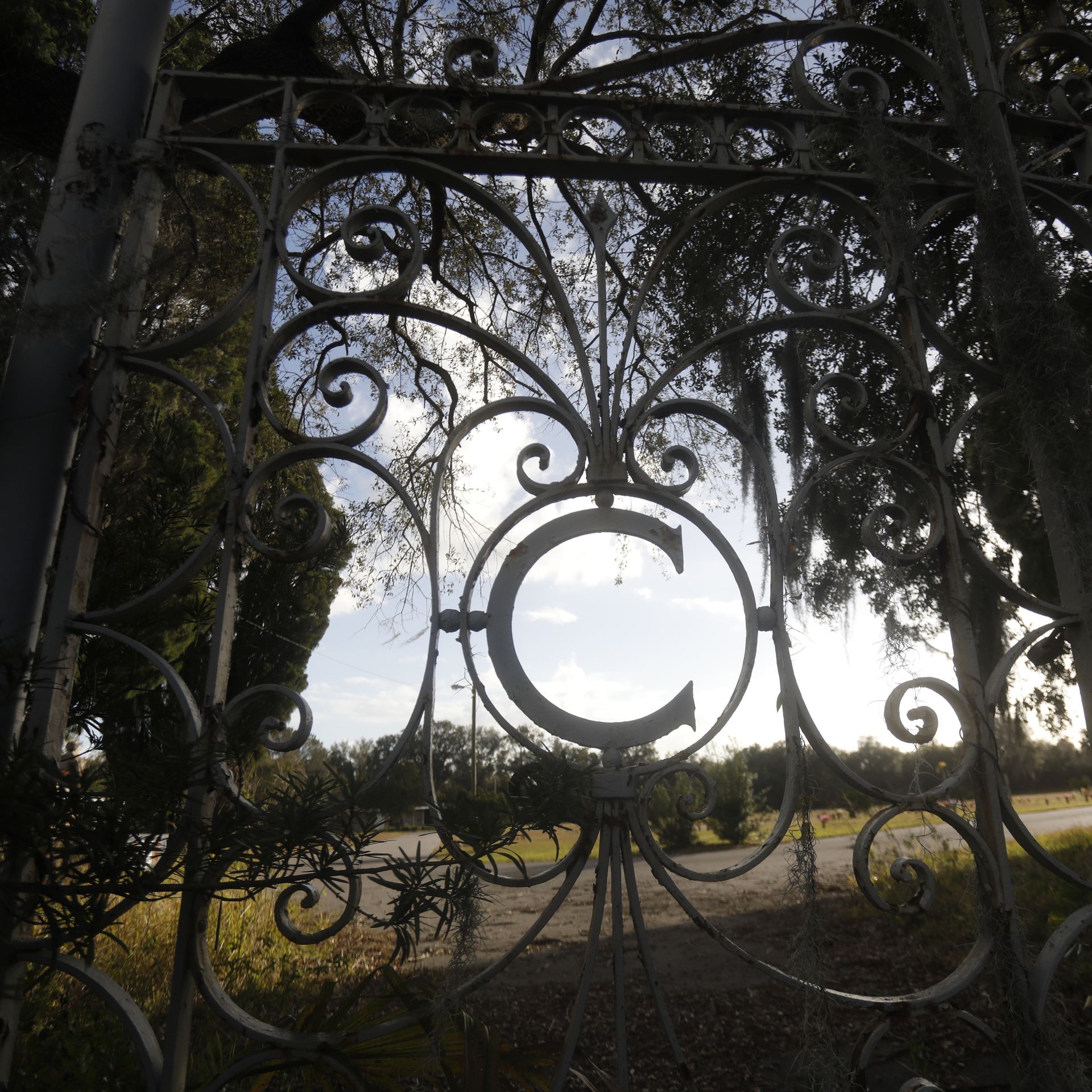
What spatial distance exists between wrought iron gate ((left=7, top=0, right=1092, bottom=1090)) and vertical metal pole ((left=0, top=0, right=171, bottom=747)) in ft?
0.10

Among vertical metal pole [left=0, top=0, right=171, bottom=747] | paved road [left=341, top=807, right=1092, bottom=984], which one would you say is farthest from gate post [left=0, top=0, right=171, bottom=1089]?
paved road [left=341, top=807, right=1092, bottom=984]

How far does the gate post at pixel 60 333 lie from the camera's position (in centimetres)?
110

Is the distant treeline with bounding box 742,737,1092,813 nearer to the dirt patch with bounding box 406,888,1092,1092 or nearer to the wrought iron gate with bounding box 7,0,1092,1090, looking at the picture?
the wrought iron gate with bounding box 7,0,1092,1090

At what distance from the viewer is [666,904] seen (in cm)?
414

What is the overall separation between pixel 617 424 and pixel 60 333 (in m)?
0.92

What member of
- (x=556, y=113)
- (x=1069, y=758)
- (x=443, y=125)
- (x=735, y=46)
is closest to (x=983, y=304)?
(x=735, y=46)

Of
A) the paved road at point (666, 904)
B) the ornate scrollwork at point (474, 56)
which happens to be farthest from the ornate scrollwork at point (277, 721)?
the paved road at point (666, 904)

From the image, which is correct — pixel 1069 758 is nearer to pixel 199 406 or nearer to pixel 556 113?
pixel 556 113

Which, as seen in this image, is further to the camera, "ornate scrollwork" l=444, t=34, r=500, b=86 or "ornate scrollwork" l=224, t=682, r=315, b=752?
"ornate scrollwork" l=444, t=34, r=500, b=86

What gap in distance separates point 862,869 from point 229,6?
408 centimetres

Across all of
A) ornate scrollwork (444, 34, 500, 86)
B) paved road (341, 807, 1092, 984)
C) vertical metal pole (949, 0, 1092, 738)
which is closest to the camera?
vertical metal pole (949, 0, 1092, 738)

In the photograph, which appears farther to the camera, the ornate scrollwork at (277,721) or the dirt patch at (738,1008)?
the dirt patch at (738,1008)

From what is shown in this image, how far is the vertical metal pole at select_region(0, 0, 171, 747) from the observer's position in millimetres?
1131

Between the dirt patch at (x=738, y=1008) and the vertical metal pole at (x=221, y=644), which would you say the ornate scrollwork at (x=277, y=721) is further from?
the dirt patch at (x=738, y=1008)
